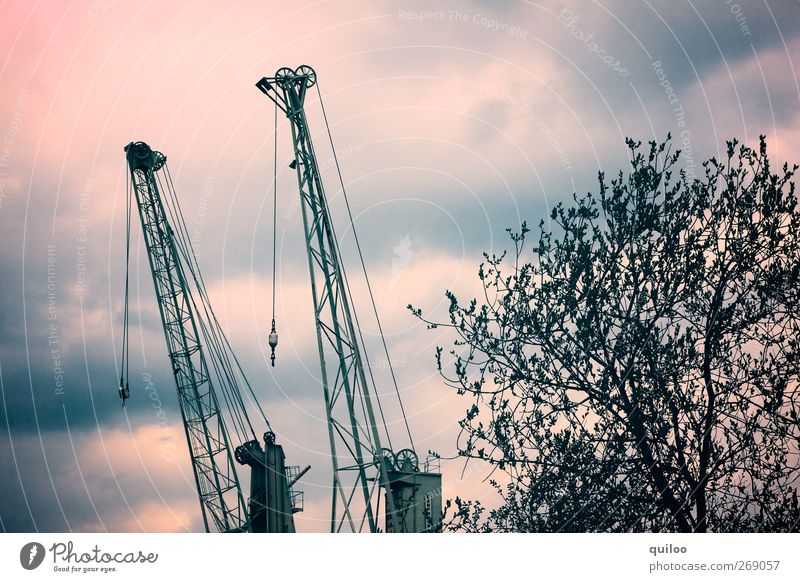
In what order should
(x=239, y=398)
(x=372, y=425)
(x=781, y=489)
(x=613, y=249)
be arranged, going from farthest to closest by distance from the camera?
(x=239, y=398) → (x=372, y=425) → (x=613, y=249) → (x=781, y=489)

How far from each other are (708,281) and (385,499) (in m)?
18.4

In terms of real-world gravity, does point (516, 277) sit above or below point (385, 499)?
above

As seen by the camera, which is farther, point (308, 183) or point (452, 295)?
point (308, 183)

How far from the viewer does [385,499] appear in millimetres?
32156

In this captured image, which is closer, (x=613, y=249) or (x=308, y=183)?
(x=613, y=249)

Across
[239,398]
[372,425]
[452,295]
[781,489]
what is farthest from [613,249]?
[239,398]

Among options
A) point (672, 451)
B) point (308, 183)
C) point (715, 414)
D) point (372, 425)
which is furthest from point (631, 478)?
point (308, 183)

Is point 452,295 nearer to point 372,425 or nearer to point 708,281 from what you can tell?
point 708,281

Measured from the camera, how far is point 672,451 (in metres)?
17.0

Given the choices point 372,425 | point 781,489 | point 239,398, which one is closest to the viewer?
point 781,489

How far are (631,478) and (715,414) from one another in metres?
2.26

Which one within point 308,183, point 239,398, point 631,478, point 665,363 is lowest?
point 631,478

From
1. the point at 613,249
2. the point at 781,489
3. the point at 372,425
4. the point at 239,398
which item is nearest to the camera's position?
the point at 781,489
